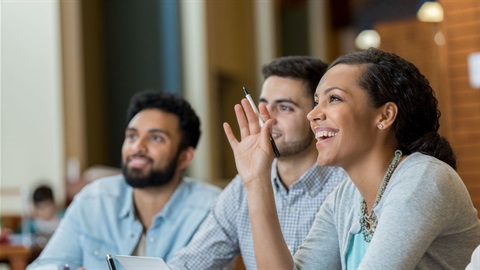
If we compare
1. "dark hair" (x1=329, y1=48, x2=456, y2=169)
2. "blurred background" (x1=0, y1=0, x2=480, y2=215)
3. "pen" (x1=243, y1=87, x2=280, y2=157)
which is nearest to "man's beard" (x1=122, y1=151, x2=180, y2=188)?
"pen" (x1=243, y1=87, x2=280, y2=157)

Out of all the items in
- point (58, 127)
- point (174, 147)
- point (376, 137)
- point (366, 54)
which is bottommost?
point (58, 127)

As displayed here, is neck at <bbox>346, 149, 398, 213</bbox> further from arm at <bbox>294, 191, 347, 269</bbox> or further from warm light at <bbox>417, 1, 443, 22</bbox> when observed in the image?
warm light at <bbox>417, 1, 443, 22</bbox>

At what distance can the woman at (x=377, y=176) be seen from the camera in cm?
137

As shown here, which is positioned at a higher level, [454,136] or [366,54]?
[366,54]

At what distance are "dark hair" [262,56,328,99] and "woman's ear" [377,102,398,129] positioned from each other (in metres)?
0.76

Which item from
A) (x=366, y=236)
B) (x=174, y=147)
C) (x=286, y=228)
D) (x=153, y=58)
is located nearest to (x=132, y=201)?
(x=174, y=147)

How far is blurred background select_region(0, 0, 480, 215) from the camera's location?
14.6 ft

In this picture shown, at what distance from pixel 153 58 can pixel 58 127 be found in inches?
66.0

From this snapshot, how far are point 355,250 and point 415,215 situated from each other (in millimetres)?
286

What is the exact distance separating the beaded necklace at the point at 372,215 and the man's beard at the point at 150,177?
1.15 m

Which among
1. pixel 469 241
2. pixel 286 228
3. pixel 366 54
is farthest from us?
pixel 286 228

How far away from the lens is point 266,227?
5.27 ft

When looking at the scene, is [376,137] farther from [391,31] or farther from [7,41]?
[7,41]

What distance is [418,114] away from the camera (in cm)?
154
